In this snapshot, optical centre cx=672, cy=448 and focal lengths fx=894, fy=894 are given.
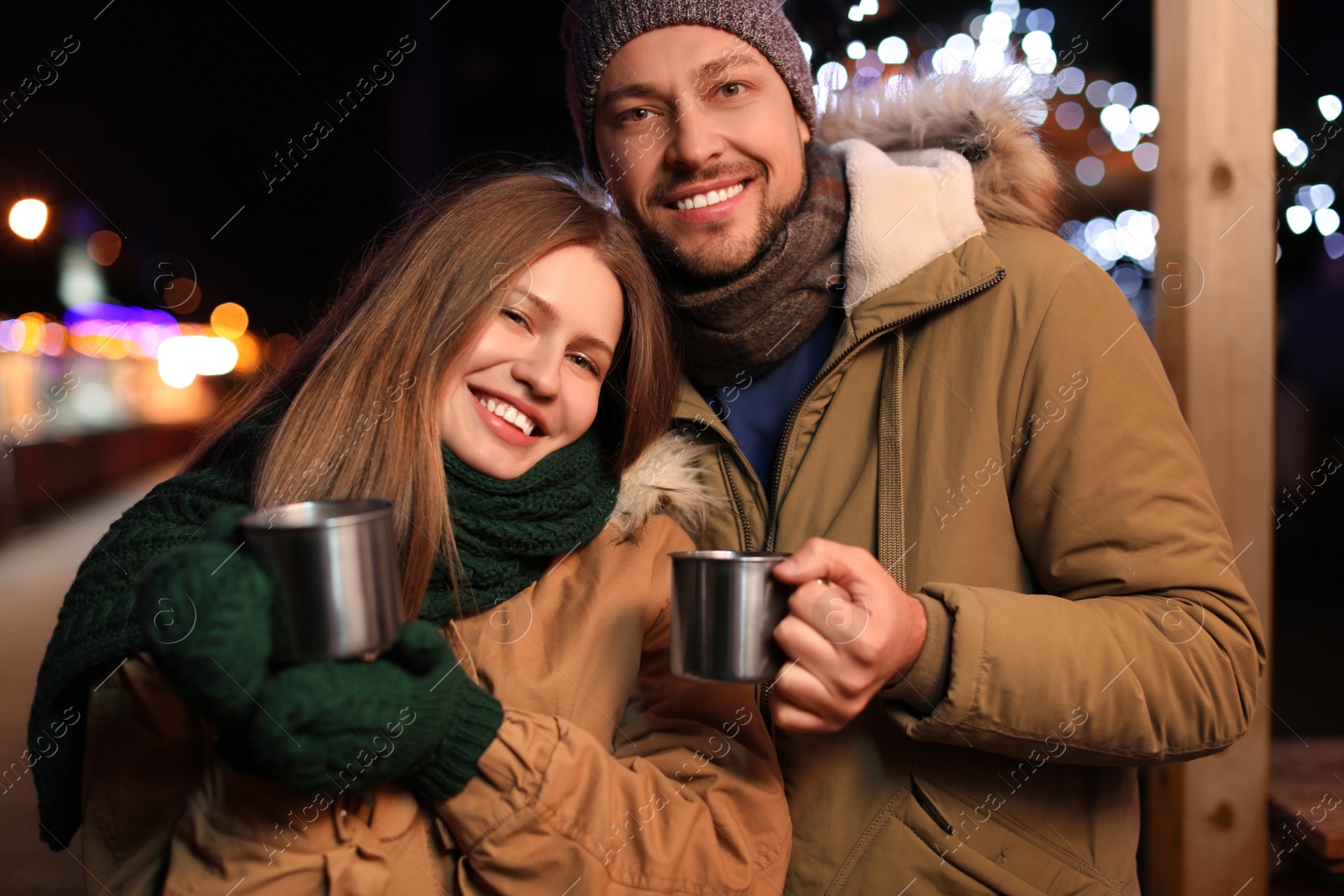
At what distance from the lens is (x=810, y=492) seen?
5.55ft

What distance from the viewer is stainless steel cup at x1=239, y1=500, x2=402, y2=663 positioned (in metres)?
0.92

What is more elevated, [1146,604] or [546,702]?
[546,702]

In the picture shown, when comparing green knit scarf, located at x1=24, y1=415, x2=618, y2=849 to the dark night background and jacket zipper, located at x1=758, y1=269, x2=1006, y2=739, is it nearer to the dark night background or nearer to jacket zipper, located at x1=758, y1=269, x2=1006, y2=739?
jacket zipper, located at x1=758, y1=269, x2=1006, y2=739

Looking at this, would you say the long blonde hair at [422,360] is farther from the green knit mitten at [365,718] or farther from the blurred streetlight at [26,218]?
the blurred streetlight at [26,218]

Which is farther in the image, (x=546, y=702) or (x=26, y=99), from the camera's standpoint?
(x=26, y=99)

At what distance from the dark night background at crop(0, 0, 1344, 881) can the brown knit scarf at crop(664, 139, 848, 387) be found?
0.51m

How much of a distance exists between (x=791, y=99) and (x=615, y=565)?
3.99 ft

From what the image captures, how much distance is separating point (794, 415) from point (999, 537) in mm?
430

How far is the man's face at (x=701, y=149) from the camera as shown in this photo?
6.11ft

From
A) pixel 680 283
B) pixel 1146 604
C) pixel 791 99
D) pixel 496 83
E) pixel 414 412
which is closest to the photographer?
pixel 1146 604

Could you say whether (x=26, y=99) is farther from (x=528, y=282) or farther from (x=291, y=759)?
(x=291, y=759)

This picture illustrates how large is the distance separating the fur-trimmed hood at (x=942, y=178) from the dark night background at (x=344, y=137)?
0.19 metres

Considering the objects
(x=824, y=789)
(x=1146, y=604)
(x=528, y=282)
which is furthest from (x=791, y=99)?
(x=824, y=789)

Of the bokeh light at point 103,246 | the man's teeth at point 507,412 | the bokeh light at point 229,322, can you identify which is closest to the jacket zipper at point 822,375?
the man's teeth at point 507,412
